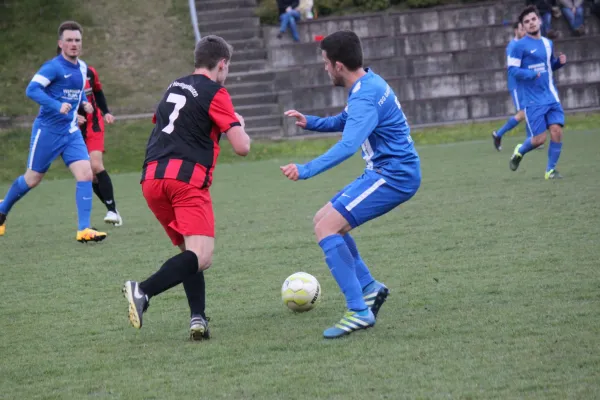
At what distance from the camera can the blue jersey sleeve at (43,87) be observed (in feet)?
28.8

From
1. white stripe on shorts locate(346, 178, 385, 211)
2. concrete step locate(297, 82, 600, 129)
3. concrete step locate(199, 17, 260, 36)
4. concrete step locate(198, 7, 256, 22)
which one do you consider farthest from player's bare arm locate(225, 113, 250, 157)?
concrete step locate(198, 7, 256, 22)

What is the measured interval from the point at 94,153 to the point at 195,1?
1374cm

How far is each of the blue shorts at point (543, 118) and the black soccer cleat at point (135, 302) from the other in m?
7.69

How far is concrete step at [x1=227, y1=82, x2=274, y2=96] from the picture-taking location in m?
20.5

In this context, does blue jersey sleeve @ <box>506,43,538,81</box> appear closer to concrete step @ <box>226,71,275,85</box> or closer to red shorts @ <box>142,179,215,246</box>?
red shorts @ <box>142,179,215,246</box>

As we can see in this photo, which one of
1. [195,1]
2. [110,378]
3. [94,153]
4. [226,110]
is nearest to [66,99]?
[94,153]

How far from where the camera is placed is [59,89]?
916cm

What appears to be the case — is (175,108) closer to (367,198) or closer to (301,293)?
(367,198)

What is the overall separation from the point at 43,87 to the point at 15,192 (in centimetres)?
125

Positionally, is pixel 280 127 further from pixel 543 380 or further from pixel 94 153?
pixel 543 380

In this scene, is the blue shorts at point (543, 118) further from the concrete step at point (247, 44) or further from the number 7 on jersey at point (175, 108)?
the concrete step at point (247, 44)

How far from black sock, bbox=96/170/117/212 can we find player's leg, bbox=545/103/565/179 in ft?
16.8

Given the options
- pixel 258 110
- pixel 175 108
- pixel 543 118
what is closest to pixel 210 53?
pixel 175 108

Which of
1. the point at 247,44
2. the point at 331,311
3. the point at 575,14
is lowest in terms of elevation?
the point at 331,311
